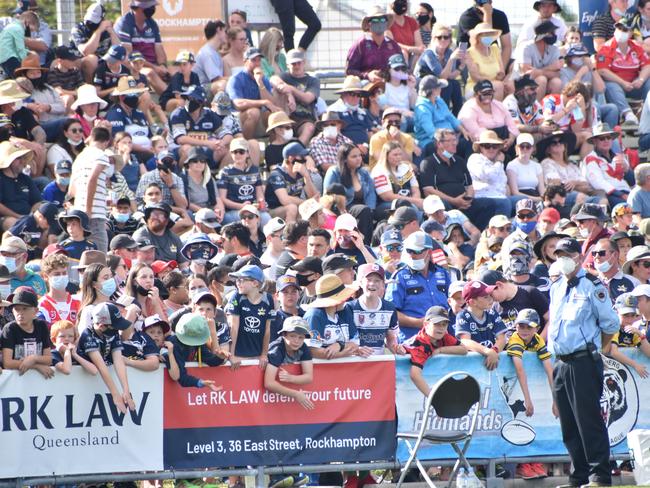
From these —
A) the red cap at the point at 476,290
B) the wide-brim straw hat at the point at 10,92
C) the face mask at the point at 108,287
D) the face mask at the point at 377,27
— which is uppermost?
the face mask at the point at 377,27

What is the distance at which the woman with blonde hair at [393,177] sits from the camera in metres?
16.5

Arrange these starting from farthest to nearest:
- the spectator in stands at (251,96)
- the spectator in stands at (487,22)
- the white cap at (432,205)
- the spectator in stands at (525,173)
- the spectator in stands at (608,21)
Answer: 1. the spectator in stands at (608,21)
2. the spectator in stands at (487,22)
3. the spectator in stands at (251,96)
4. the spectator in stands at (525,173)
5. the white cap at (432,205)

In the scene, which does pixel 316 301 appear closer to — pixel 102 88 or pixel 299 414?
pixel 299 414

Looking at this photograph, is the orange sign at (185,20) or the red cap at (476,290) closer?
the red cap at (476,290)

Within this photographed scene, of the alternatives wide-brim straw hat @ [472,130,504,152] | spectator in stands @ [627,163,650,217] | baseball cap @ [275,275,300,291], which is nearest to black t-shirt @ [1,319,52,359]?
→ baseball cap @ [275,275,300,291]

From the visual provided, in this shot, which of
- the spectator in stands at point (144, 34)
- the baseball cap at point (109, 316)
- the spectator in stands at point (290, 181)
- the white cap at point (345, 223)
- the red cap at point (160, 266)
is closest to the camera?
the baseball cap at point (109, 316)

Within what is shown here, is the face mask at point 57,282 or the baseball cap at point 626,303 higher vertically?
the face mask at point 57,282

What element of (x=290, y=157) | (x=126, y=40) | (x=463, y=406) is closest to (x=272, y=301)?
(x=463, y=406)

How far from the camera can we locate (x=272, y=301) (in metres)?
11.6

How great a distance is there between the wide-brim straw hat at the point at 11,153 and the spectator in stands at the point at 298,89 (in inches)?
155

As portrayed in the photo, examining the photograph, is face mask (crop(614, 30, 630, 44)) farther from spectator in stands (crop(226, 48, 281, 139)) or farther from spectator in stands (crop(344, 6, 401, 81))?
spectator in stands (crop(226, 48, 281, 139))

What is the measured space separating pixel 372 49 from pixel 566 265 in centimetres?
872

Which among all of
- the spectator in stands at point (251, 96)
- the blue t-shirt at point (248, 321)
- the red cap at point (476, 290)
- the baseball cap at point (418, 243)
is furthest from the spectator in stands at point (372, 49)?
the blue t-shirt at point (248, 321)

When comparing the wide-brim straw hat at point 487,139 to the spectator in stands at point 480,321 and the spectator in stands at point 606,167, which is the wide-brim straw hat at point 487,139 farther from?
the spectator in stands at point 480,321
